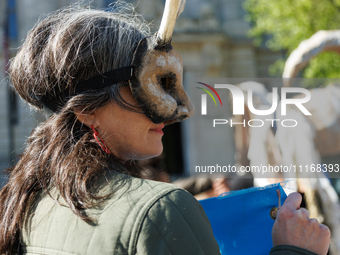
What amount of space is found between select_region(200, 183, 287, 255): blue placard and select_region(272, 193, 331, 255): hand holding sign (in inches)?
7.1

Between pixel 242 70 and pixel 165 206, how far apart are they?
12270 mm

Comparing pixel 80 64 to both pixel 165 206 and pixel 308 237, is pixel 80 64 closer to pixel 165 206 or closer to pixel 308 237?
pixel 165 206

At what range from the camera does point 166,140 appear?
13156 mm

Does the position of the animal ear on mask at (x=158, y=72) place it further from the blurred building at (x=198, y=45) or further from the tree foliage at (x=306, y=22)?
the blurred building at (x=198, y=45)

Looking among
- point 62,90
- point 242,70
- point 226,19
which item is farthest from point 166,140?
point 62,90

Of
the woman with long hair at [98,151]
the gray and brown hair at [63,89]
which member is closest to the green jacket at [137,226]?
Answer: the woman with long hair at [98,151]

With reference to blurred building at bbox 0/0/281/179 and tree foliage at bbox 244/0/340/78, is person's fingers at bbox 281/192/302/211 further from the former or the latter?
blurred building at bbox 0/0/281/179

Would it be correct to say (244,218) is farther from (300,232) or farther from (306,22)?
(306,22)

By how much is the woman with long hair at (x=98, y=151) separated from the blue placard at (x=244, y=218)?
0.52ft

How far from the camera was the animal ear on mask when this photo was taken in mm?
1064

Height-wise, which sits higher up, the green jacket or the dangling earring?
the dangling earring

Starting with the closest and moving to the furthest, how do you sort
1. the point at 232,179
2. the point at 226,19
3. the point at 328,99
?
1. the point at 232,179
2. the point at 328,99
3. the point at 226,19

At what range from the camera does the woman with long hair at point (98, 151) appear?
0.80 meters

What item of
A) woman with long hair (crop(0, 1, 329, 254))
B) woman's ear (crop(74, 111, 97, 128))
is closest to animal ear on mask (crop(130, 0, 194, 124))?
woman with long hair (crop(0, 1, 329, 254))
